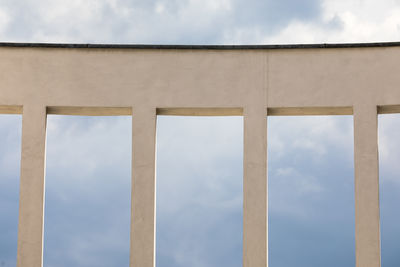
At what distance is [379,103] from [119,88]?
545 cm

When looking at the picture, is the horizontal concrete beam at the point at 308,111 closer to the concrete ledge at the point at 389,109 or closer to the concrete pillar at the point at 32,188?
the concrete ledge at the point at 389,109

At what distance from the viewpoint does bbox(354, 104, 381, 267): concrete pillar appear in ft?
Answer: 46.5

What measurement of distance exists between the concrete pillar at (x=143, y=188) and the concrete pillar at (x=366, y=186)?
417 cm

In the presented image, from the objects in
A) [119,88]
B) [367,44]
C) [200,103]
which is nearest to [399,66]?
[367,44]

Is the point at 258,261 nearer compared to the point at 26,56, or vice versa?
the point at 258,261

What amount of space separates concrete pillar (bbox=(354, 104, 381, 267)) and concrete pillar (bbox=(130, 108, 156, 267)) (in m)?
4.17

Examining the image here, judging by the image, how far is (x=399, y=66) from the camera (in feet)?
48.4

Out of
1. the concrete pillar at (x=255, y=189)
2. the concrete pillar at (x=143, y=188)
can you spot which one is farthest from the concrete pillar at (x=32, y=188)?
the concrete pillar at (x=255, y=189)

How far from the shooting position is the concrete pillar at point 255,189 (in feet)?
47.0

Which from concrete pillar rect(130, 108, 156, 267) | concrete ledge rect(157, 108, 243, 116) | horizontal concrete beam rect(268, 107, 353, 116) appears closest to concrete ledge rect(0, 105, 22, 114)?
concrete pillar rect(130, 108, 156, 267)

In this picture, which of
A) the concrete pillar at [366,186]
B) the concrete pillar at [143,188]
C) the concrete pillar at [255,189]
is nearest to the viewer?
the concrete pillar at [366,186]

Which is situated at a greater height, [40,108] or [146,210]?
[40,108]

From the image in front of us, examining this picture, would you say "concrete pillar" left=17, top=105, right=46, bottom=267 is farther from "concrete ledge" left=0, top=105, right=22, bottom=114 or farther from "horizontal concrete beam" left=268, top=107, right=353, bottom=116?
"horizontal concrete beam" left=268, top=107, right=353, bottom=116

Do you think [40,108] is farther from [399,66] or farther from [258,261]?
[399,66]
